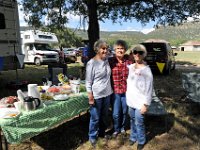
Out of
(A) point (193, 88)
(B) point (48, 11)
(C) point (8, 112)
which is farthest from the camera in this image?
(B) point (48, 11)

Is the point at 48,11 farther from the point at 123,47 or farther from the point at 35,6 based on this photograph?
the point at 123,47

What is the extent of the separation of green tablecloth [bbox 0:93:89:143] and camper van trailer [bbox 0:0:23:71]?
18.7 ft

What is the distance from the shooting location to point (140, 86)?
4.82 m

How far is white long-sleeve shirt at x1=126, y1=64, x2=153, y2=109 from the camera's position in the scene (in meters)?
4.79

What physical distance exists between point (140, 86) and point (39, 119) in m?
1.48

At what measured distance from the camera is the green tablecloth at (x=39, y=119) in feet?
13.3

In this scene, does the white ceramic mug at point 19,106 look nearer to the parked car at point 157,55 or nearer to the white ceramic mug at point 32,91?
the white ceramic mug at point 32,91

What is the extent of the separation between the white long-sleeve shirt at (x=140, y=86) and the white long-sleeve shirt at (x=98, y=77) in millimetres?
358

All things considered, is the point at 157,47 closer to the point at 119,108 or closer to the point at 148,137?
the point at 148,137

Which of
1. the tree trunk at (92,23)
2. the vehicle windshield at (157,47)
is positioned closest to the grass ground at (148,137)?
the tree trunk at (92,23)

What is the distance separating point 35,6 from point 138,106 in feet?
25.9

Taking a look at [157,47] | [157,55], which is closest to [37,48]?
[157,47]

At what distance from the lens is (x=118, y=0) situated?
11.1m

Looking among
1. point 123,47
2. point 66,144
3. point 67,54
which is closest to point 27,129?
point 66,144
